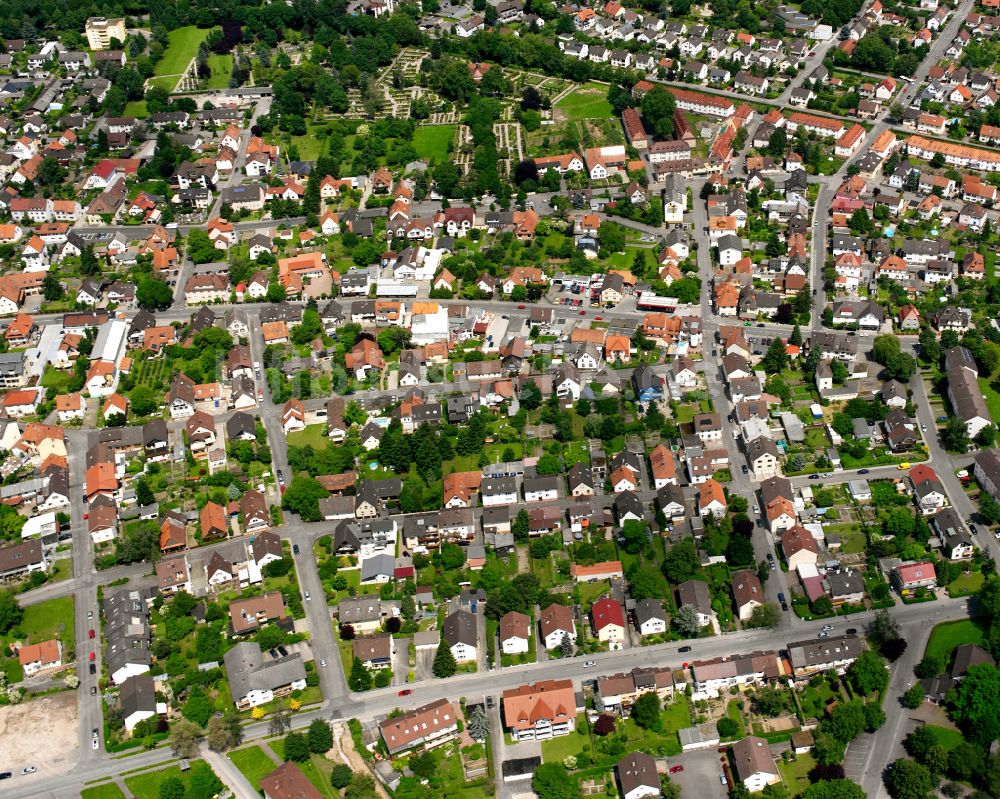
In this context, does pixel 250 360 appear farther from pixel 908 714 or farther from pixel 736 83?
pixel 736 83

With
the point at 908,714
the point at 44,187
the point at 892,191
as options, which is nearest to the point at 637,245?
the point at 892,191

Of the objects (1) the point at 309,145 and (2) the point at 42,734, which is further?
(1) the point at 309,145

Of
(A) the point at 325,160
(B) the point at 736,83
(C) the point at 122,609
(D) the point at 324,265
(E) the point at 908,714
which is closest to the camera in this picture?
(E) the point at 908,714

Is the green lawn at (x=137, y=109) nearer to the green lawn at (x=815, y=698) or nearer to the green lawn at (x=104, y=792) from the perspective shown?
the green lawn at (x=104, y=792)

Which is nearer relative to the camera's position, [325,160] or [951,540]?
[951,540]

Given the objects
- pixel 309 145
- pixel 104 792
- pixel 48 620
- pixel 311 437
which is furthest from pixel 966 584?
pixel 309 145

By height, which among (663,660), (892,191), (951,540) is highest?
(892,191)

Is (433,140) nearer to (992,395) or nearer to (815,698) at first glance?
(992,395)

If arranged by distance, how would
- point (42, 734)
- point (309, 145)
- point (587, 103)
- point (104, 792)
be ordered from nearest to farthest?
point (104, 792)
point (42, 734)
point (309, 145)
point (587, 103)
